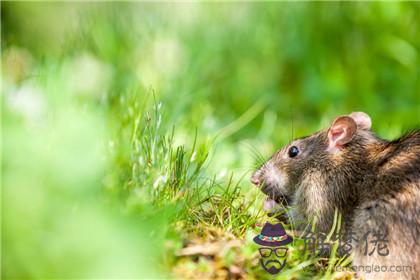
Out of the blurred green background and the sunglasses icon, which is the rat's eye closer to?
the blurred green background

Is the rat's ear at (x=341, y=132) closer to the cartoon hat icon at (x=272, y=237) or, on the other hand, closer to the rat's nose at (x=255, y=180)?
the rat's nose at (x=255, y=180)

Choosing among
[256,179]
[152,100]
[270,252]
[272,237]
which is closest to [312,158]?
[256,179]

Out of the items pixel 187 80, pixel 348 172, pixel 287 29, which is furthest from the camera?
pixel 287 29

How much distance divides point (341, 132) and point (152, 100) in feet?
5.34


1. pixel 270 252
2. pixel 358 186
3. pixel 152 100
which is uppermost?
pixel 152 100

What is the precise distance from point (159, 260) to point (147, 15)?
19.2 feet

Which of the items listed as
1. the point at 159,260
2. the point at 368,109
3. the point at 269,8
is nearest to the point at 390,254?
the point at 159,260

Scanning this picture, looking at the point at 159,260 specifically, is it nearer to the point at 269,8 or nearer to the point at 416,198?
the point at 416,198

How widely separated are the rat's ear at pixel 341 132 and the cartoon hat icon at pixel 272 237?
932 mm

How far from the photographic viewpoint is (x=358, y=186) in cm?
396

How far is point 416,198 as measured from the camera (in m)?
3.64

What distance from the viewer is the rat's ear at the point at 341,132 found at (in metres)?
4.23

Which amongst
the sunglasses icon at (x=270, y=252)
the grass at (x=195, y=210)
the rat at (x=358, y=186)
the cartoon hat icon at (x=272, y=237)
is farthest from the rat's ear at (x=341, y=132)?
the sunglasses icon at (x=270, y=252)

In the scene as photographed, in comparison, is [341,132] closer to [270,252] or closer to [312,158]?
[312,158]
